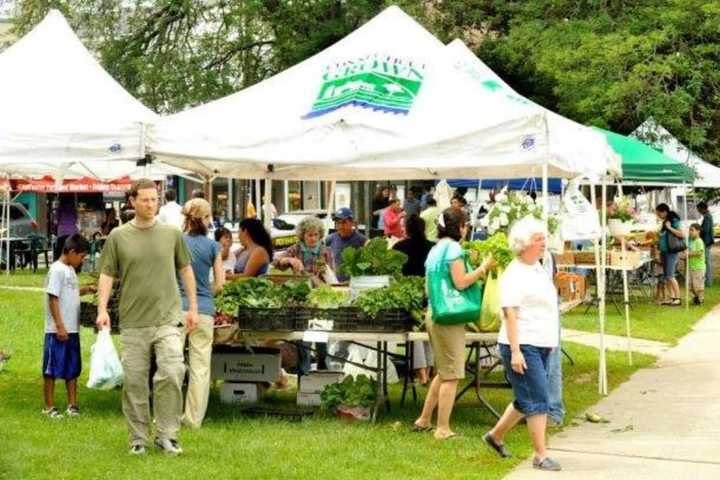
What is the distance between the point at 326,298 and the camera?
1077 centimetres

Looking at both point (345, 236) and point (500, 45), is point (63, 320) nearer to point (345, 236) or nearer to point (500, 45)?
→ point (345, 236)

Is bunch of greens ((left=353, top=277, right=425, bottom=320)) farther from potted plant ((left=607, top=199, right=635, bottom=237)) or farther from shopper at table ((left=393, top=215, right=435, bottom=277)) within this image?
potted plant ((left=607, top=199, right=635, bottom=237))

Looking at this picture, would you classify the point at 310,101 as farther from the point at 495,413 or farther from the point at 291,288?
the point at 495,413

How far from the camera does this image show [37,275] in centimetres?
2917

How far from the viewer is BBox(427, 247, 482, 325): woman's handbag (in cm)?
978

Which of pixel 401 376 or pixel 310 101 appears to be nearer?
pixel 310 101

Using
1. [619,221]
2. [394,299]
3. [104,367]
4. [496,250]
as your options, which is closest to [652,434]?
[496,250]

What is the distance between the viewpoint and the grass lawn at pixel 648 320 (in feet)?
61.2

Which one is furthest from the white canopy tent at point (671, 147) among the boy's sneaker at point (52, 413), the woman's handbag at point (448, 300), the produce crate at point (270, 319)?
the boy's sneaker at point (52, 413)

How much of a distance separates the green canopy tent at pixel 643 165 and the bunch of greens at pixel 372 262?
8743 millimetres

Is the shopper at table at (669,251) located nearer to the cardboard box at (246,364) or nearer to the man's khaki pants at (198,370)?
the cardboard box at (246,364)

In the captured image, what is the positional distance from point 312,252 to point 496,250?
13.6 feet

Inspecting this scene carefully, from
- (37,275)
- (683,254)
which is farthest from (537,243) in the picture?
(37,275)

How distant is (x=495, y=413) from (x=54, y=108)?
15.6 feet
